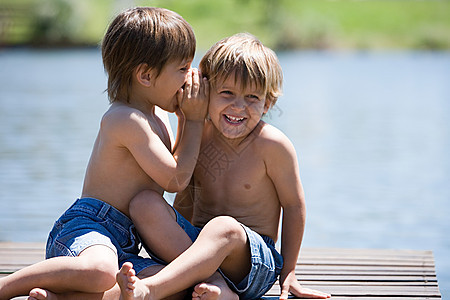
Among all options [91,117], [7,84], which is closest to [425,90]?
[91,117]

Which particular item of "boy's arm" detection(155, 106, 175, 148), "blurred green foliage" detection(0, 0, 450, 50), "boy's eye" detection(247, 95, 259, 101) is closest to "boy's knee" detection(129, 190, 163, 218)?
"boy's arm" detection(155, 106, 175, 148)

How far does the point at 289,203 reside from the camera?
112 inches

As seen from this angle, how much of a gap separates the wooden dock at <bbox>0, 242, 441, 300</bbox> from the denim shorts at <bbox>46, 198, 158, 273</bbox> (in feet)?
1.98

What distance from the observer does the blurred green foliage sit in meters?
29.6

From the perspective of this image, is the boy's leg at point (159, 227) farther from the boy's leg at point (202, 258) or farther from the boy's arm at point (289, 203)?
the boy's arm at point (289, 203)

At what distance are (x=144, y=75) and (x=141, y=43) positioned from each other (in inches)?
4.8

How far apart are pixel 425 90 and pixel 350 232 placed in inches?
457

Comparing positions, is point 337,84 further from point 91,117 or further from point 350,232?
point 350,232

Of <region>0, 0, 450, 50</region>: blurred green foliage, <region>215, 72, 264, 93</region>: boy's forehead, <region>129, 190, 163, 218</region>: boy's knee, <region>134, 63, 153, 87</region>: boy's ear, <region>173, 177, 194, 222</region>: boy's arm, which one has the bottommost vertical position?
<region>129, 190, 163, 218</region>: boy's knee

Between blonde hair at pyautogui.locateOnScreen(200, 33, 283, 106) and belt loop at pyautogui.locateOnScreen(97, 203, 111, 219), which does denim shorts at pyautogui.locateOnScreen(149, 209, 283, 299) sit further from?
blonde hair at pyautogui.locateOnScreen(200, 33, 283, 106)

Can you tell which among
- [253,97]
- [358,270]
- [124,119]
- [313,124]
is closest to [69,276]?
[124,119]

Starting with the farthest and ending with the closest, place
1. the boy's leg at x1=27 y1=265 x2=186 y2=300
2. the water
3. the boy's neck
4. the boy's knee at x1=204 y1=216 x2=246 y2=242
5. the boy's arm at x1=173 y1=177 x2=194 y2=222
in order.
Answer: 1. the water
2. the boy's arm at x1=173 y1=177 x2=194 y2=222
3. the boy's neck
4. the boy's knee at x1=204 y1=216 x2=246 y2=242
5. the boy's leg at x1=27 y1=265 x2=186 y2=300

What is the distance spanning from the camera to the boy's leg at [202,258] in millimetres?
2455

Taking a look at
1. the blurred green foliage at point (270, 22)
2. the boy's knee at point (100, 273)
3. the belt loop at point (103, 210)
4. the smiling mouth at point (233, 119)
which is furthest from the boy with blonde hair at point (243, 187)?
the blurred green foliage at point (270, 22)
